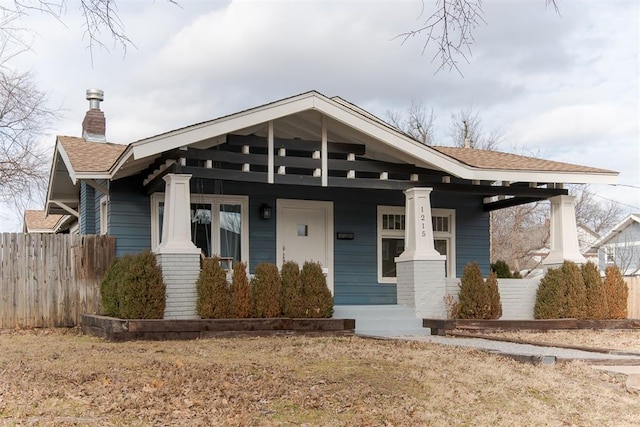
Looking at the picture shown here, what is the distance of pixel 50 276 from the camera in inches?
486

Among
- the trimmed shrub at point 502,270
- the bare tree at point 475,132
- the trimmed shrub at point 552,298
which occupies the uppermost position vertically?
the bare tree at point 475,132

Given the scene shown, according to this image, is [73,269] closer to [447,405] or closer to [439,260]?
[439,260]

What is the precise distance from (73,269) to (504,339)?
25.4ft

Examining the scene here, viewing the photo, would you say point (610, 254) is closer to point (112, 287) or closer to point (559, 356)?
point (559, 356)

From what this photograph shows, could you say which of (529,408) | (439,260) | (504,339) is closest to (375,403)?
(529,408)

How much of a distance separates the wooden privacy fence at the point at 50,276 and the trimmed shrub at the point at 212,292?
9.18ft

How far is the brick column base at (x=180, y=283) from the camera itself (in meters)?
10.5

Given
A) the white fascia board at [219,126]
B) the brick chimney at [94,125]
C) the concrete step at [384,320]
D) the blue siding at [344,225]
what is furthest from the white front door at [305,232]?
the brick chimney at [94,125]

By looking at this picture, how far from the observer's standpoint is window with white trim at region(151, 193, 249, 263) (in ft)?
41.7

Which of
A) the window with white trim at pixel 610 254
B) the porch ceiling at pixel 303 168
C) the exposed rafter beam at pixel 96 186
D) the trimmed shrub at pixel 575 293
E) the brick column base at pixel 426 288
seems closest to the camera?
the porch ceiling at pixel 303 168

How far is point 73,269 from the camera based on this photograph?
1247 centimetres

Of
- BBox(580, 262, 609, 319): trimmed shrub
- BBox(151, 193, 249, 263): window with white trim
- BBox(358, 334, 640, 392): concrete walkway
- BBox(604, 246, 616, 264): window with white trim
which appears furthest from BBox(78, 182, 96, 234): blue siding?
BBox(604, 246, 616, 264): window with white trim

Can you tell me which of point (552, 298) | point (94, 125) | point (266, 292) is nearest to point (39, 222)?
point (94, 125)

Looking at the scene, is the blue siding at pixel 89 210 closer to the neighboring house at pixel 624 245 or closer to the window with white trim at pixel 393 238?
the window with white trim at pixel 393 238
